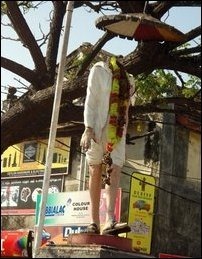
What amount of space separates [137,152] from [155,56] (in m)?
8.45

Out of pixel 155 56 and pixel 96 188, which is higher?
pixel 155 56

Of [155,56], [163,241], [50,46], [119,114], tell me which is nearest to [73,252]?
[119,114]

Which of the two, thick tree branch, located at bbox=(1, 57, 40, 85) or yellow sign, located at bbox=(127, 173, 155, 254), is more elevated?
thick tree branch, located at bbox=(1, 57, 40, 85)

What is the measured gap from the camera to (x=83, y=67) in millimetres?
9461

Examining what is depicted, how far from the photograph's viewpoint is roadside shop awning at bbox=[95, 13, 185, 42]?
647 centimetres

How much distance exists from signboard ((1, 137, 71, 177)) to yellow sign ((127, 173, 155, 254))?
11.0 feet

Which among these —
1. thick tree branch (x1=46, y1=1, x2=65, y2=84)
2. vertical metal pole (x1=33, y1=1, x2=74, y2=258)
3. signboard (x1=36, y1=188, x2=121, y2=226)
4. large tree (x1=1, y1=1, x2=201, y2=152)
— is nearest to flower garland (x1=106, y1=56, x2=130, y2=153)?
vertical metal pole (x1=33, y1=1, x2=74, y2=258)

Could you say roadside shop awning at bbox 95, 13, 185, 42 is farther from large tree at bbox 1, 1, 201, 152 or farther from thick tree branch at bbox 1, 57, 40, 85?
thick tree branch at bbox 1, 57, 40, 85

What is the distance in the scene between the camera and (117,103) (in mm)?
5125

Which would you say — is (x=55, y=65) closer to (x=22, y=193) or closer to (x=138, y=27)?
(x=138, y=27)

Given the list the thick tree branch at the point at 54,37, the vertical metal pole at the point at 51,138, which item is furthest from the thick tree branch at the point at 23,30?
the vertical metal pole at the point at 51,138

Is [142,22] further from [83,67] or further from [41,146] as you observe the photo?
[41,146]

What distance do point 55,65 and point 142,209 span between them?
253 inches

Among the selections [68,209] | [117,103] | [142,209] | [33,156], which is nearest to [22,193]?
[33,156]
